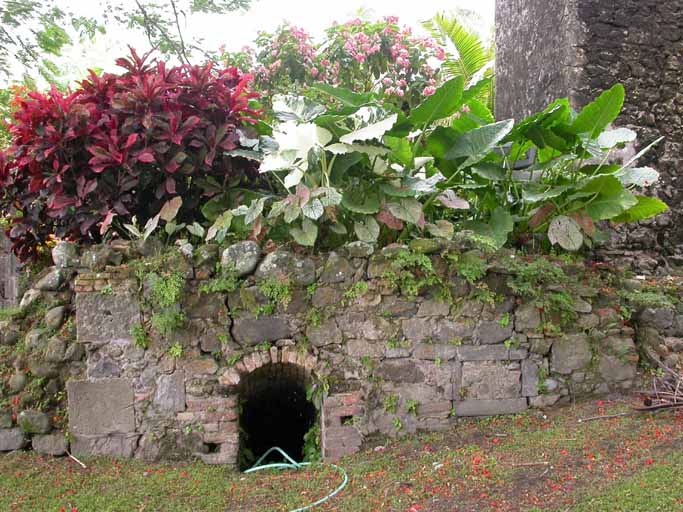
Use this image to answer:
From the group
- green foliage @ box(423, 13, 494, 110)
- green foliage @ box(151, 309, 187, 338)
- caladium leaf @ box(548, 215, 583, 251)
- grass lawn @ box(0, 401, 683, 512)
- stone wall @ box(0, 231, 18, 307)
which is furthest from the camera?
green foliage @ box(423, 13, 494, 110)

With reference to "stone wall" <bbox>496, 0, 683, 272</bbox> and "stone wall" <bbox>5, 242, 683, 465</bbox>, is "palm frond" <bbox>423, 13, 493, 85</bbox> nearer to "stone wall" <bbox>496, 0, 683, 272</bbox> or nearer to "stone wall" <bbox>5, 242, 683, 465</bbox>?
"stone wall" <bbox>496, 0, 683, 272</bbox>

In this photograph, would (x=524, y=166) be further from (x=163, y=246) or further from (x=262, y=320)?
(x=163, y=246)

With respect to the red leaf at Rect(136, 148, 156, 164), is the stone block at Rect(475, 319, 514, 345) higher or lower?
lower

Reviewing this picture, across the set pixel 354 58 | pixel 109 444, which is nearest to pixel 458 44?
pixel 354 58

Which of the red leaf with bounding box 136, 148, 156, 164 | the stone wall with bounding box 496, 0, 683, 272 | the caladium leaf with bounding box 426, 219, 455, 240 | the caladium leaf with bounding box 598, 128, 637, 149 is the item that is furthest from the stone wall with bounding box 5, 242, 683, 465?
the stone wall with bounding box 496, 0, 683, 272

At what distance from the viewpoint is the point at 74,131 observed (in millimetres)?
4008

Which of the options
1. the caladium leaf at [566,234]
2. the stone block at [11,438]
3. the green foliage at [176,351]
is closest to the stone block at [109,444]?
the stone block at [11,438]

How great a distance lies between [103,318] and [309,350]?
52.1 inches

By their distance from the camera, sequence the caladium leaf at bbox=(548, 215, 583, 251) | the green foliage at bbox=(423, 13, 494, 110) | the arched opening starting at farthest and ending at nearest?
the green foliage at bbox=(423, 13, 494, 110) < the arched opening < the caladium leaf at bbox=(548, 215, 583, 251)

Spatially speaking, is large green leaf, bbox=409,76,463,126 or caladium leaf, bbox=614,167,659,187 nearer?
large green leaf, bbox=409,76,463,126

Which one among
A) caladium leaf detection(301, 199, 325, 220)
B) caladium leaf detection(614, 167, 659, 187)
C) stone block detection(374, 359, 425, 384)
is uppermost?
caladium leaf detection(614, 167, 659, 187)

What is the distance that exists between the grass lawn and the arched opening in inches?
24.5

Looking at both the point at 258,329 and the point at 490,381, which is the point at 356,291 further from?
the point at 490,381

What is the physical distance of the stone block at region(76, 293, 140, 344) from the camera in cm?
392
